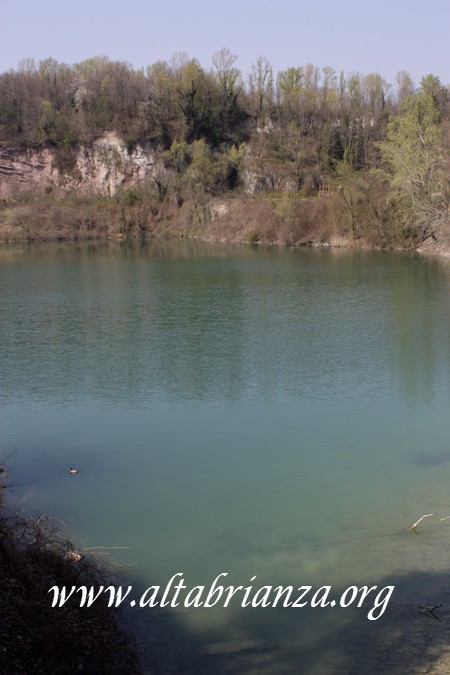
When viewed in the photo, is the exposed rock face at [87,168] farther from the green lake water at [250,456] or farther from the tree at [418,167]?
the green lake water at [250,456]

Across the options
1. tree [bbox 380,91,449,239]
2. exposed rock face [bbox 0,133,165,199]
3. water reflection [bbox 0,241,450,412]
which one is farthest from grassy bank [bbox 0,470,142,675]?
exposed rock face [bbox 0,133,165,199]

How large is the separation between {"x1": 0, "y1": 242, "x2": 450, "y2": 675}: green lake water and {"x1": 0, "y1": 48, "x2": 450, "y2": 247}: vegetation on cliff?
28.3 m

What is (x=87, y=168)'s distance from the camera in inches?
2808

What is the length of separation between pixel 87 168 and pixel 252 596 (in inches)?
2686

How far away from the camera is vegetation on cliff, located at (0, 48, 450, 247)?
5375 cm

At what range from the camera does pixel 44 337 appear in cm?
2038

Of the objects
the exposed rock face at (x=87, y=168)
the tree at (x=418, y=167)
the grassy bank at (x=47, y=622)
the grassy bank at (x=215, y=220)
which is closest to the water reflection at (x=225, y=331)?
the tree at (x=418, y=167)

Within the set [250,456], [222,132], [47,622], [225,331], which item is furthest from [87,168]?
[47,622]

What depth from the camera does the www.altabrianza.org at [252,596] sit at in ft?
Result: 23.3

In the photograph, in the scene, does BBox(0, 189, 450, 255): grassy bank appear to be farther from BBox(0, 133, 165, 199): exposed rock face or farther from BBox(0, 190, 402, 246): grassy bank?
BBox(0, 133, 165, 199): exposed rock face

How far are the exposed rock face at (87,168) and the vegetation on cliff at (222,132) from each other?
0.75 m

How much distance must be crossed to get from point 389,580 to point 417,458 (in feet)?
13.3

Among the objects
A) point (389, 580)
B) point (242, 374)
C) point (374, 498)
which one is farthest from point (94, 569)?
point (242, 374)

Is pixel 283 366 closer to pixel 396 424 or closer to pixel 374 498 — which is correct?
pixel 396 424
